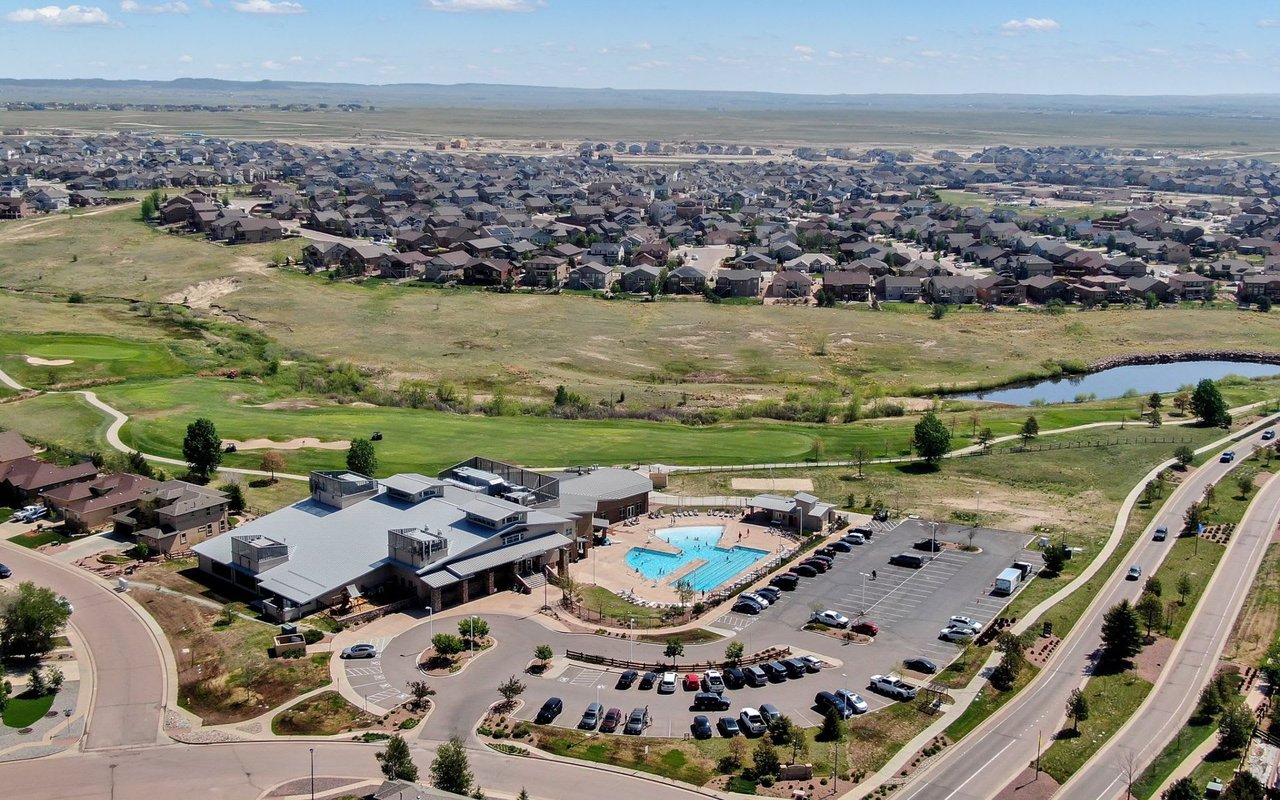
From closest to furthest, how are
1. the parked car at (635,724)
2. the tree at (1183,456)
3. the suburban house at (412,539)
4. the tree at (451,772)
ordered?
the tree at (451,772) → the parked car at (635,724) → the suburban house at (412,539) → the tree at (1183,456)

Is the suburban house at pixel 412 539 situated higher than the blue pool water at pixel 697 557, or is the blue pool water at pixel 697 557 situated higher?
the suburban house at pixel 412 539

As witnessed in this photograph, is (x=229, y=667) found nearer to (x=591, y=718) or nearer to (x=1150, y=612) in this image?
(x=591, y=718)

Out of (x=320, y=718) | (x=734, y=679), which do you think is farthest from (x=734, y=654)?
(x=320, y=718)

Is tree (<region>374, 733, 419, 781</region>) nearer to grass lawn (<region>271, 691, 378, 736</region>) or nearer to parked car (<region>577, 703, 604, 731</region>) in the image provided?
grass lawn (<region>271, 691, 378, 736</region>)

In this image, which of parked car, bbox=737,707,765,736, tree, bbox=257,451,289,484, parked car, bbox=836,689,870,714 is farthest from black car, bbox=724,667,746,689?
tree, bbox=257,451,289,484

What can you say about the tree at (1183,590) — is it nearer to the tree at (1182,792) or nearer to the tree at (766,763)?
the tree at (1182,792)

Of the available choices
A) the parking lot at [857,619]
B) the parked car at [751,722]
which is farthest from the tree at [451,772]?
the parked car at [751,722]
